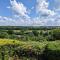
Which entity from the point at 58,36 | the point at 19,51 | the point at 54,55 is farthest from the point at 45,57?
the point at 58,36

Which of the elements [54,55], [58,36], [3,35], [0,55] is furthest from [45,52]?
[3,35]

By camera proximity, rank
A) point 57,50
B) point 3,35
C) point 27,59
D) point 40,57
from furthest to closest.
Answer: point 3,35, point 40,57, point 57,50, point 27,59

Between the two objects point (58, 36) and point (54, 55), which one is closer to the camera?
point (54, 55)

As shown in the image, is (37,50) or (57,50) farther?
(37,50)

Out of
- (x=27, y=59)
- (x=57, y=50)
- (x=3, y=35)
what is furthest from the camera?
(x=3, y=35)

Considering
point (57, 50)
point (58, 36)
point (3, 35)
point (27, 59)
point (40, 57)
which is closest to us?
point (27, 59)

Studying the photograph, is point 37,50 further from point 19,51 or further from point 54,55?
point 54,55

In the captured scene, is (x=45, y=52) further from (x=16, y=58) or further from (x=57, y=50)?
(x=16, y=58)

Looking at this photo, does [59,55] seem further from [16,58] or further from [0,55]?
[0,55]

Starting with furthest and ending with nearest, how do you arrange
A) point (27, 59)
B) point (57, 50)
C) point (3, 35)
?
point (3, 35), point (57, 50), point (27, 59)
